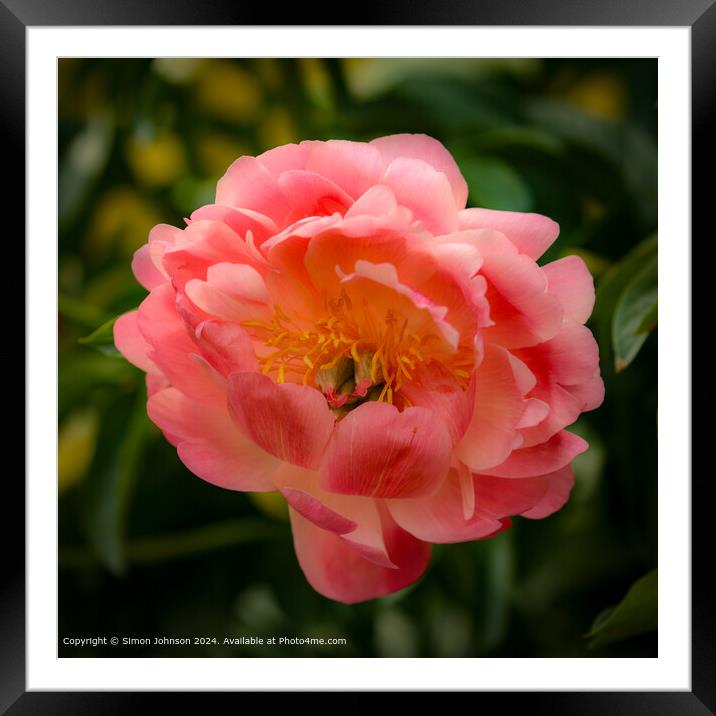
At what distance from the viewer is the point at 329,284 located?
0.69m

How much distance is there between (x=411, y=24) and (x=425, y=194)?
0.22m

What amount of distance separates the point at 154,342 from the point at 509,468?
0.32 meters

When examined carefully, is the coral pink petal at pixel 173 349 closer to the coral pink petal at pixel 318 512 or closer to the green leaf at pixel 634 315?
the coral pink petal at pixel 318 512

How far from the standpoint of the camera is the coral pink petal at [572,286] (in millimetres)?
727

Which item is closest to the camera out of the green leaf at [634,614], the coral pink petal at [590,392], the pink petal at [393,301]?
the pink petal at [393,301]

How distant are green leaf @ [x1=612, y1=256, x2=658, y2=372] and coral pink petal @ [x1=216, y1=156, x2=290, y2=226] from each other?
34cm

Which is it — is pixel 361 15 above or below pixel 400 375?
above

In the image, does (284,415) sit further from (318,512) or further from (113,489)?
(113,489)

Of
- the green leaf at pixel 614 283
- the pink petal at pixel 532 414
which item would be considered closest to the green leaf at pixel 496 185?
the green leaf at pixel 614 283

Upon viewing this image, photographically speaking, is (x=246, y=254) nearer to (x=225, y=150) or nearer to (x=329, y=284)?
(x=329, y=284)

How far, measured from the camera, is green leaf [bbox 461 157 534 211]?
780 millimetres

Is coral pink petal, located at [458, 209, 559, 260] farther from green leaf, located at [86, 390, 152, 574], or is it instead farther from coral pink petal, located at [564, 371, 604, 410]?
green leaf, located at [86, 390, 152, 574]

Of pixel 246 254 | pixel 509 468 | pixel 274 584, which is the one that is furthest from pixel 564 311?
pixel 274 584

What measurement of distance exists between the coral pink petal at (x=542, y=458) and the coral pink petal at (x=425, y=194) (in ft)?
0.64
